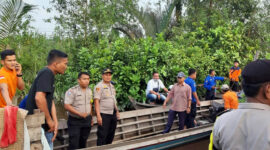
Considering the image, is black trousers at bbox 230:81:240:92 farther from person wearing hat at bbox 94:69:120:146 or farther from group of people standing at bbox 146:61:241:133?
person wearing hat at bbox 94:69:120:146

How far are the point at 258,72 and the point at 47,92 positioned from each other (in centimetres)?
197

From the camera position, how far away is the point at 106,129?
4168mm

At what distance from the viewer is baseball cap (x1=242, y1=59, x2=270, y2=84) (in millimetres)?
1255

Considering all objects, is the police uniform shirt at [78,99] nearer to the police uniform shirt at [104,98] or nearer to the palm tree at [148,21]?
the police uniform shirt at [104,98]

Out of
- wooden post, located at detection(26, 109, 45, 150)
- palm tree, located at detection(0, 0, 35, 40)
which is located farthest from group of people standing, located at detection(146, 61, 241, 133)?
palm tree, located at detection(0, 0, 35, 40)

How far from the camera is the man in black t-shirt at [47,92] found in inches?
95.5

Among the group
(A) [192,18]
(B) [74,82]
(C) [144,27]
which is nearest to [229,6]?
(A) [192,18]

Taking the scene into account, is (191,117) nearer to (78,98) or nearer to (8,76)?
(78,98)

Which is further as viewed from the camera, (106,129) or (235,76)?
(235,76)

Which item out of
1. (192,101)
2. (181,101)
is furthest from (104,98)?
(192,101)

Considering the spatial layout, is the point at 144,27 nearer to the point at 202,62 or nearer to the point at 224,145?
the point at 202,62

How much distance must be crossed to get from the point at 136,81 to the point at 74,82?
1.93 metres

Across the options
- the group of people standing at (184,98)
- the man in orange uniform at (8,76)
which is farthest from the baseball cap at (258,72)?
the group of people standing at (184,98)

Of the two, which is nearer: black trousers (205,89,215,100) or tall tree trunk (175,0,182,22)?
black trousers (205,89,215,100)
